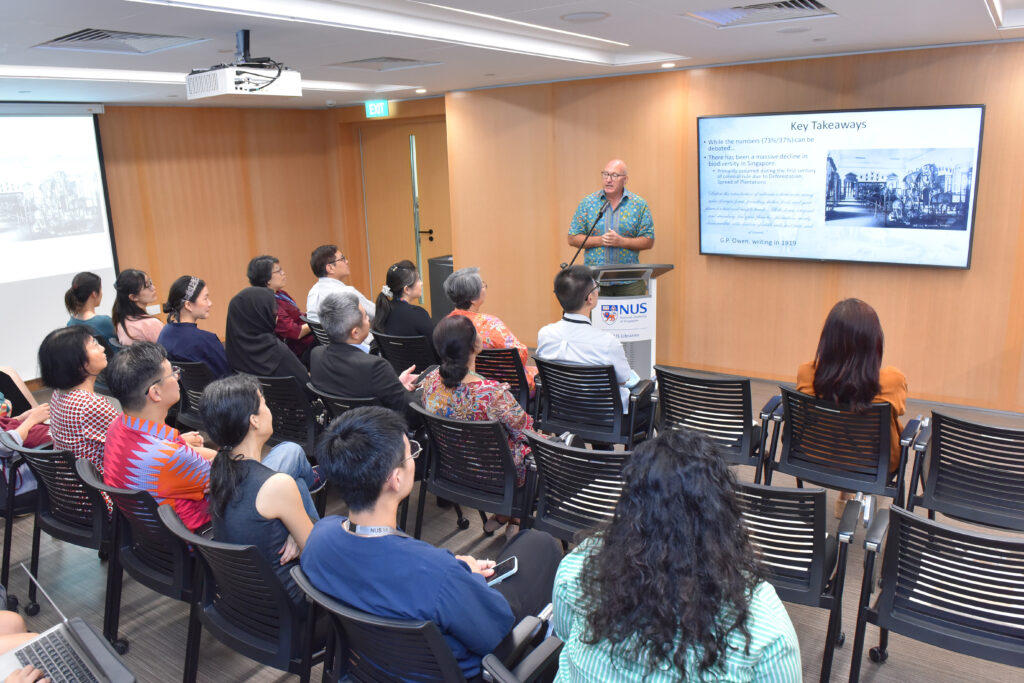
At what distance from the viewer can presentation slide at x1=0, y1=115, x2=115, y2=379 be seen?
7430mm

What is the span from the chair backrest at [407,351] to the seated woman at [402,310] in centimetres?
10

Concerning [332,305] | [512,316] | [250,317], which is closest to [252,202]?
Answer: [512,316]

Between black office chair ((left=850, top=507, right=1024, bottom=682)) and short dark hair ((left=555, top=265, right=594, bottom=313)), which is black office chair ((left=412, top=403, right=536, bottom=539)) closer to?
short dark hair ((left=555, top=265, right=594, bottom=313))

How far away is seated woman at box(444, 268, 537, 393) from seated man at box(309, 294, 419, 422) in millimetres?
718

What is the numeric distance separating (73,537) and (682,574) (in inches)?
111

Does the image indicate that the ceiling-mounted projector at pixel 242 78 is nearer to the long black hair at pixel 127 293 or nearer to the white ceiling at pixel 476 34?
the white ceiling at pixel 476 34

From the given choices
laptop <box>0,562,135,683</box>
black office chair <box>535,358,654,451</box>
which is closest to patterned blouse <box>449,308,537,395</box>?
black office chair <box>535,358,654,451</box>

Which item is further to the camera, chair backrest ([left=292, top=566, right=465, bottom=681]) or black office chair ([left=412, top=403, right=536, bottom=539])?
black office chair ([left=412, top=403, right=536, bottom=539])

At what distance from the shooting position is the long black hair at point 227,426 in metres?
2.32

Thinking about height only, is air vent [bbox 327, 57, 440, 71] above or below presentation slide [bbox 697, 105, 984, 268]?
above

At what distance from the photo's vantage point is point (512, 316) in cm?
825

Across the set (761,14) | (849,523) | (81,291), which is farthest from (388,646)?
(81,291)

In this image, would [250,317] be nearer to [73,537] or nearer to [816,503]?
[73,537]

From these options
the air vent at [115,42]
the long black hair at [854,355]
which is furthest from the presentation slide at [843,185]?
the air vent at [115,42]
